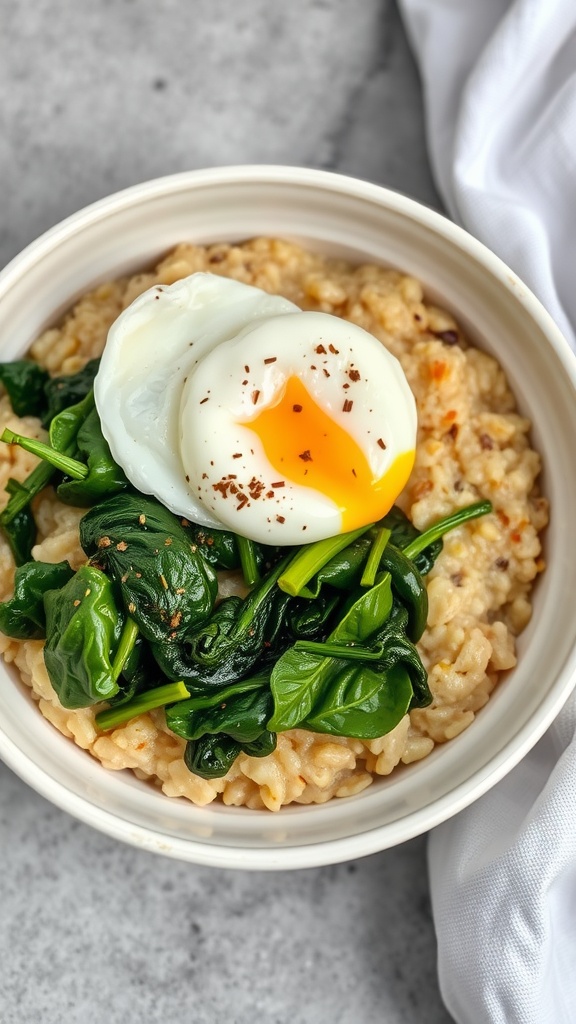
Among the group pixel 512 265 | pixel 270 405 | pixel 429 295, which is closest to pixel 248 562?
pixel 270 405

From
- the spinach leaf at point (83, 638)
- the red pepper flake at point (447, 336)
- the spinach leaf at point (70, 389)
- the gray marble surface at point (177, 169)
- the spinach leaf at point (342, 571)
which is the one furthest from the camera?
the gray marble surface at point (177, 169)

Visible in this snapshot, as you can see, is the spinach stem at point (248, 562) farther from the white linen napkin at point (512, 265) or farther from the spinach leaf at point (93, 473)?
the white linen napkin at point (512, 265)

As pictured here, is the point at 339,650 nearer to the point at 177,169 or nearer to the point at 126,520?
the point at 126,520

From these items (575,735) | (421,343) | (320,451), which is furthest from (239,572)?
(575,735)

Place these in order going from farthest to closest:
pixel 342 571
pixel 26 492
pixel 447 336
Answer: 1. pixel 447 336
2. pixel 26 492
3. pixel 342 571

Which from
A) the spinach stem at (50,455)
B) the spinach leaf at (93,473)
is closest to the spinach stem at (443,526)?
the spinach leaf at (93,473)

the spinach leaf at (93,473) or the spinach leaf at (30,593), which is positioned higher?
the spinach leaf at (93,473)
